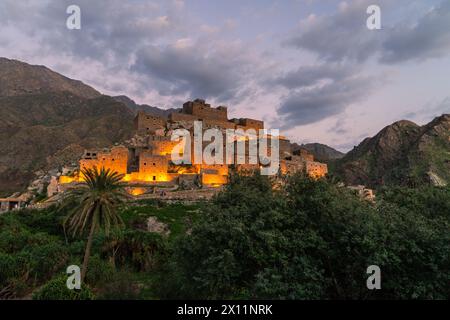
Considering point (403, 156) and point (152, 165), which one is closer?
point (152, 165)

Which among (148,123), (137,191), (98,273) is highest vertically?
(148,123)

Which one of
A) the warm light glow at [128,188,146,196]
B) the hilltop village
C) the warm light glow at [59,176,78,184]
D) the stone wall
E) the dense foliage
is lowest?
the dense foliage

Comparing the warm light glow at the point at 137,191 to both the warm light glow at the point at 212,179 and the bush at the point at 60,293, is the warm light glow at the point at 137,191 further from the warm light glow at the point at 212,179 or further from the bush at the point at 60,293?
the bush at the point at 60,293

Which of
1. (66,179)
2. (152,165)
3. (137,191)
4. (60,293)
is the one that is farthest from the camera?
(152,165)

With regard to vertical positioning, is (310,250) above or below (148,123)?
below

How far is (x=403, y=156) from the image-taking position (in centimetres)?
11631

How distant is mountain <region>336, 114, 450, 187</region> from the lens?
3984 inches

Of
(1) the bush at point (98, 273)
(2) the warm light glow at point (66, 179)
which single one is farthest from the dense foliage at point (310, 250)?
(2) the warm light glow at point (66, 179)

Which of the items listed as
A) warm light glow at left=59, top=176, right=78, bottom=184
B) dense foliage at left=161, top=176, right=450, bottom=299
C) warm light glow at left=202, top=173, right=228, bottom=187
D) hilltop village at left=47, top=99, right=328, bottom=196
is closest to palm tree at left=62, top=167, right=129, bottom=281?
dense foliage at left=161, top=176, right=450, bottom=299

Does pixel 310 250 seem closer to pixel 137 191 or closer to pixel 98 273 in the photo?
pixel 98 273

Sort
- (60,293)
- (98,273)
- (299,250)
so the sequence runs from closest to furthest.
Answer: (299,250) < (60,293) < (98,273)

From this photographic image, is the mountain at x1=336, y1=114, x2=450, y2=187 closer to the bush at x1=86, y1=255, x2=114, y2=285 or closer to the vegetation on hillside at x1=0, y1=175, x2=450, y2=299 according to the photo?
the vegetation on hillside at x1=0, y1=175, x2=450, y2=299

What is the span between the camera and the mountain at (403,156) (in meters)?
101

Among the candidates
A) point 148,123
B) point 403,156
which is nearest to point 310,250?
point 148,123
